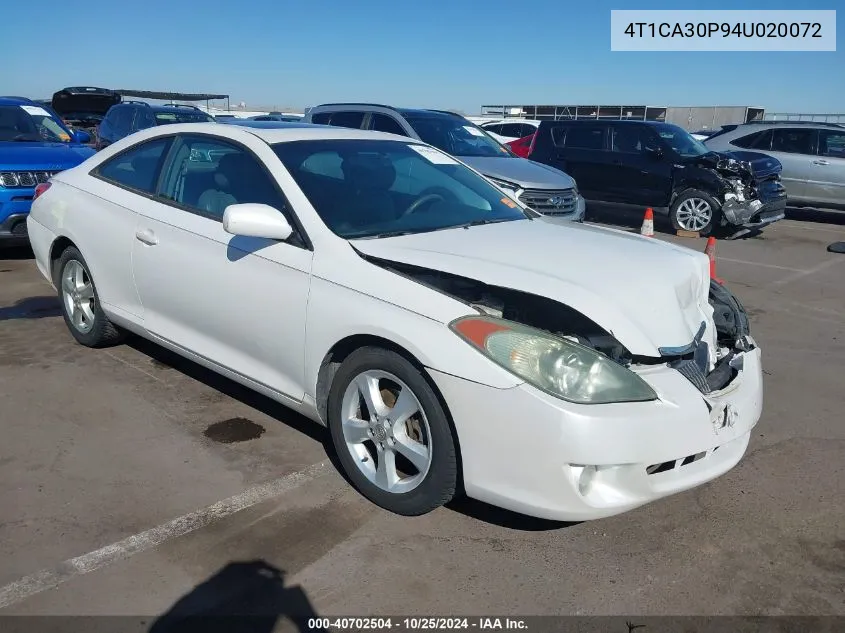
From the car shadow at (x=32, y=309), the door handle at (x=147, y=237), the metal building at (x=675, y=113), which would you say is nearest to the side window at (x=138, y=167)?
the door handle at (x=147, y=237)

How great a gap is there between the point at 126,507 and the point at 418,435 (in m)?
1.31

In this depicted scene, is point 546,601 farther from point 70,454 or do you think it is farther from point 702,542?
point 70,454

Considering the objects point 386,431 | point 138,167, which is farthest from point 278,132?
point 386,431

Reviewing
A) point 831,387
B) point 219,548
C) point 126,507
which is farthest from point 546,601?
point 831,387

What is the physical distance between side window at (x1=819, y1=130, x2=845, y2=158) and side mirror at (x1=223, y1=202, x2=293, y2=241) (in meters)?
12.0

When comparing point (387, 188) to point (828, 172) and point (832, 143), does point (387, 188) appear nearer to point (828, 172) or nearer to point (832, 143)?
point (828, 172)

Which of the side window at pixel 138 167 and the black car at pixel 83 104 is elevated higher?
the black car at pixel 83 104

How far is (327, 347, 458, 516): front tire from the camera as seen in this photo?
2.88m

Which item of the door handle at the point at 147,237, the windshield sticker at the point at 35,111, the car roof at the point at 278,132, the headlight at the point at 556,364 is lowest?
the headlight at the point at 556,364

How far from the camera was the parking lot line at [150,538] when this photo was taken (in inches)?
103

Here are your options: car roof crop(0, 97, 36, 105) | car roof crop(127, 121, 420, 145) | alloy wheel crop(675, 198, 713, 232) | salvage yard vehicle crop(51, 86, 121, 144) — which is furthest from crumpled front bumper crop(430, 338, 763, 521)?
salvage yard vehicle crop(51, 86, 121, 144)

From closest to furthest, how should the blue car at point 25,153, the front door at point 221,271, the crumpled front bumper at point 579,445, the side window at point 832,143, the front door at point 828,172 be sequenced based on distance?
the crumpled front bumper at point 579,445 < the front door at point 221,271 < the blue car at point 25,153 < the front door at point 828,172 < the side window at point 832,143

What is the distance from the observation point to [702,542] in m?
3.01

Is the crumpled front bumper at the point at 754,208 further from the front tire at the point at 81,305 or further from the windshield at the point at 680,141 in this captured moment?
the front tire at the point at 81,305
